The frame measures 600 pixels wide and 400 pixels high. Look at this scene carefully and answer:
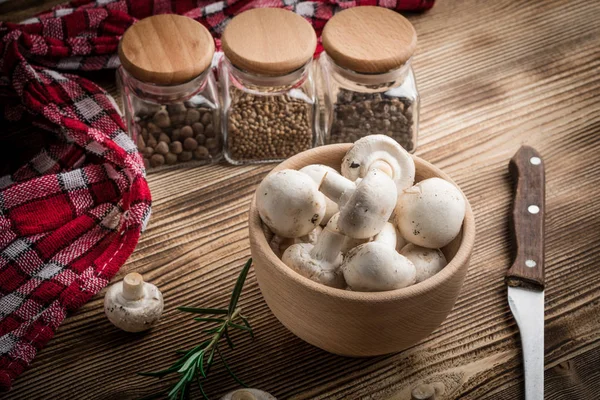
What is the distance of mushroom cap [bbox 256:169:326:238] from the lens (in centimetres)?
76

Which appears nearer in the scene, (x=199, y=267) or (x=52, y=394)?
(x=52, y=394)

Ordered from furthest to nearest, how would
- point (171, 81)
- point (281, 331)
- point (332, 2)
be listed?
point (332, 2), point (171, 81), point (281, 331)

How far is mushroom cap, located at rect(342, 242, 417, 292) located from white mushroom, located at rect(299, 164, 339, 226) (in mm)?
93

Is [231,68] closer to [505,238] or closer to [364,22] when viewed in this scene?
[364,22]

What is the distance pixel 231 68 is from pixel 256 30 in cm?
6

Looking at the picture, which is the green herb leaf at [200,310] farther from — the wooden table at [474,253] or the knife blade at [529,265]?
the knife blade at [529,265]

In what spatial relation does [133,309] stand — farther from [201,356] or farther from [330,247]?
[330,247]

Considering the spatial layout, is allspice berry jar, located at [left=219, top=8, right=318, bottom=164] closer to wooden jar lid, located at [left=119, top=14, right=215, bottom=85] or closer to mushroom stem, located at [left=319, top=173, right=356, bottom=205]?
wooden jar lid, located at [left=119, top=14, right=215, bottom=85]

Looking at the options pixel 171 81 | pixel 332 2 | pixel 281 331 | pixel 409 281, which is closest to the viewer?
pixel 409 281

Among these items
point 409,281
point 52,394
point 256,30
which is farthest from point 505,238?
point 52,394

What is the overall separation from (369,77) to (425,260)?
34 centimetres

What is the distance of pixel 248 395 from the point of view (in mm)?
751

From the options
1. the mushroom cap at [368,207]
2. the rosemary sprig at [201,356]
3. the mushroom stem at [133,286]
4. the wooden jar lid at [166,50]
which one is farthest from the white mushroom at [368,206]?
the wooden jar lid at [166,50]

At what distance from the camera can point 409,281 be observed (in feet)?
2.42
